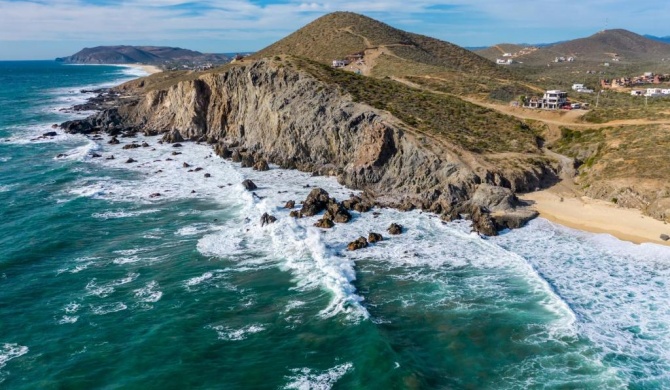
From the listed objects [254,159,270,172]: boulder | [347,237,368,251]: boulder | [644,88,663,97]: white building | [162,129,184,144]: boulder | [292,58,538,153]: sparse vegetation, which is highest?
[644,88,663,97]: white building

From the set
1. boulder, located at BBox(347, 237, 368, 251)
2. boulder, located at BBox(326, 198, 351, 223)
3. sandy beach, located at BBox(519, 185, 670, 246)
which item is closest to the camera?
boulder, located at BBox(347, 237, 368, 251)

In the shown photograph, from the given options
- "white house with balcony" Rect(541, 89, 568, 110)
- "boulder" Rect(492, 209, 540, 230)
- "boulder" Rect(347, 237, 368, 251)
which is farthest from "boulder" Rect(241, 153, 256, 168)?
"white house with balcony" Rect(541, 89, 568, 110)

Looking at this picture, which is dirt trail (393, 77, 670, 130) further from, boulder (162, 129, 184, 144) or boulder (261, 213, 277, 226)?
boulder (162, 129, 184, 144)

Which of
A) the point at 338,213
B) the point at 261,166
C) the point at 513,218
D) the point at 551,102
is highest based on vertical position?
the point at 551,102

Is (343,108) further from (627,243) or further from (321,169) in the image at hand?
(627,243)

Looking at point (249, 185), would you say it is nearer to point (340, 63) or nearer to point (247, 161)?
point (247, 161)

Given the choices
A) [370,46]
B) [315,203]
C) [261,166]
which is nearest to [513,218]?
[315,203]
